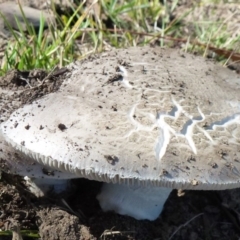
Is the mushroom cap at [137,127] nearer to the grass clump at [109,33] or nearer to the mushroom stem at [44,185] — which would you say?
the mushroom stem at [44,185]

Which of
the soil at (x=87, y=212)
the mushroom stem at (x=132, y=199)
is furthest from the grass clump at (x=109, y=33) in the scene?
the mushroom stem at (x=132, y=199)

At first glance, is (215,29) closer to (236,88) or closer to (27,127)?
(236,88)

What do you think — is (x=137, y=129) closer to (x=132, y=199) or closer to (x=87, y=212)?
(x=132, y=199)

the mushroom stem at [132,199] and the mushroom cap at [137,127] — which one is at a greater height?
the mushroom cap at [137,127]

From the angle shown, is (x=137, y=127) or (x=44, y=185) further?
(x=44, y=185)

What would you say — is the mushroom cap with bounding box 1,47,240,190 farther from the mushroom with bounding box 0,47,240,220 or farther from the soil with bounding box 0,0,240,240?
the soil with bounding box 0,0,240,240

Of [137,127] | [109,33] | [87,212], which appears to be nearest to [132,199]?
[87,212]

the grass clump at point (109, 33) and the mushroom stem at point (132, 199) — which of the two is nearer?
the mushroom stem at point (132, 199)
